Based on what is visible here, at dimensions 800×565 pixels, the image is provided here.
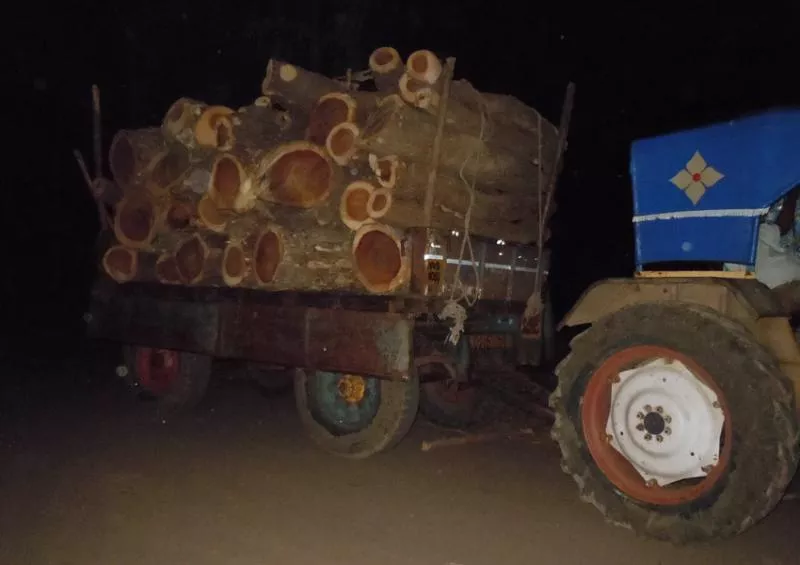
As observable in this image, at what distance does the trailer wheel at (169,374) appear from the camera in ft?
24.5

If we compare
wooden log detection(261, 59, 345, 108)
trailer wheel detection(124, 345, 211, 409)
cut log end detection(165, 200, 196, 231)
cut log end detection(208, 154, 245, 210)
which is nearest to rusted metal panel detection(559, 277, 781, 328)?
wooden log detection(261, 59, 345, 108)

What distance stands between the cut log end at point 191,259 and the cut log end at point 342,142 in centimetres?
175

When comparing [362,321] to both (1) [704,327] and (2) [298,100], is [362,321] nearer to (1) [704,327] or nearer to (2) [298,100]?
(2) [298,100]

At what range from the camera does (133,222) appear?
23.9 ft

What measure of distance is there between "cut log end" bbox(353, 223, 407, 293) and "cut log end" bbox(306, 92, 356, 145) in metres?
0.92

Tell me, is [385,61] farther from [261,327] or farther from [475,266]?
[261,327]

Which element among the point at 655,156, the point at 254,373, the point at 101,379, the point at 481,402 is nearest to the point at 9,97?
the point at 101,379

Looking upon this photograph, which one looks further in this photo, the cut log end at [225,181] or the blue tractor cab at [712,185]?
the cut log end at [225,181]

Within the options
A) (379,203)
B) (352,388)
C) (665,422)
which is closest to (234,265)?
(352,388)

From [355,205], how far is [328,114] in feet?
2.75

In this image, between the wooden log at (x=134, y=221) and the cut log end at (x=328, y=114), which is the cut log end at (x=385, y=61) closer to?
the cut log end at (x=328, y=114)

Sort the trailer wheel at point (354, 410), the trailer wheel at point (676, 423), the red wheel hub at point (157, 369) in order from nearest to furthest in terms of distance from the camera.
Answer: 1. the trailer wheel at point (676, 423)
2. the trailer wheel at point (354, 410)
3. the red wheel hub at point (157, 369)

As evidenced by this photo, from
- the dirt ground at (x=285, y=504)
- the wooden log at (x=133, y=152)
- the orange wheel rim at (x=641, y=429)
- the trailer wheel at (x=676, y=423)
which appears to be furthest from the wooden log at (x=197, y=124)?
the orange wheel rim at (x=641, y=429)

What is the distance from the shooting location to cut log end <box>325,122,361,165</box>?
5480mm
